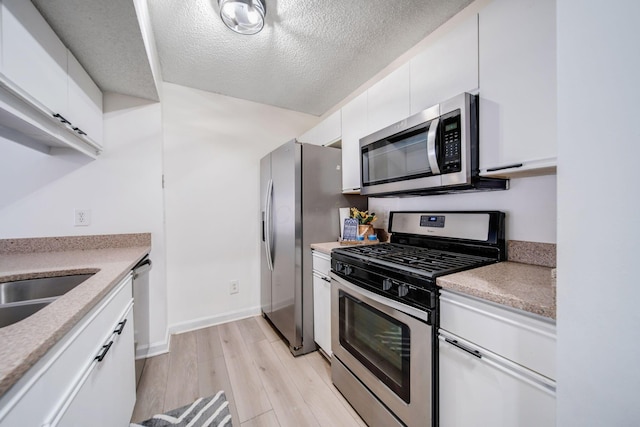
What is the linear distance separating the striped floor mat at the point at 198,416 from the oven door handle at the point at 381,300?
1.01 m

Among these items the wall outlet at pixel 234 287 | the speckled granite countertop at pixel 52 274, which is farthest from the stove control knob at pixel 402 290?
the wall outlet at pixel 234 287

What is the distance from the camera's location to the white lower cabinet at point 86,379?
497 millimetres

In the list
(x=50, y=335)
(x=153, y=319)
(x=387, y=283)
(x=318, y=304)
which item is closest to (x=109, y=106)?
(x=153, y=319)

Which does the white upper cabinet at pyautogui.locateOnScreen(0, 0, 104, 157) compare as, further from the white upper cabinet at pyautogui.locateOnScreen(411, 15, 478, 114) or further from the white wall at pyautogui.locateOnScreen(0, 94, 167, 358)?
the white upper cabinet at pyautogui.locateOnScreen(411, 15, 478, 114)

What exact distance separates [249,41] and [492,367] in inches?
93.5

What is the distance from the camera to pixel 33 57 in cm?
102

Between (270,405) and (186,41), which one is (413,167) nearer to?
(270,405)

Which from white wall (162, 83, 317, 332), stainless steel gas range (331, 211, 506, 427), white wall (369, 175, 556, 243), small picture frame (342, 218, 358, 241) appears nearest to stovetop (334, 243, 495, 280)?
stainless steel gas range (331, 211, 506, 427)

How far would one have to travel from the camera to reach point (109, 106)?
1856 mm

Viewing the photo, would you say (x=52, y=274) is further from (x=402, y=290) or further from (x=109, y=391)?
(x=402, y=290)

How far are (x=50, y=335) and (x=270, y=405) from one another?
1344 mm

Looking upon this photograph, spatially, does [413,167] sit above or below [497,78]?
below

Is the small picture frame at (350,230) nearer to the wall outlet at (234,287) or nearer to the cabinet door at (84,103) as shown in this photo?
the wall outlet at (234,287)

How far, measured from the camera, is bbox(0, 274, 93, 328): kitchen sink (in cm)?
90
